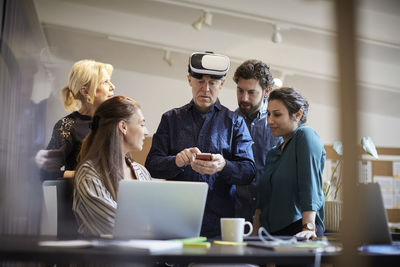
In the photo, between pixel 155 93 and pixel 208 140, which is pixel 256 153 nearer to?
pixel 208 140

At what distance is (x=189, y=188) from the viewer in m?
1.41

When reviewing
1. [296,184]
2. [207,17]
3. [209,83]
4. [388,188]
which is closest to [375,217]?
[296,184]

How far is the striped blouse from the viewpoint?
1.67 m

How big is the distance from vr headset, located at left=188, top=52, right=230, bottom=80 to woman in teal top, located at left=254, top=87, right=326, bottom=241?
284mm

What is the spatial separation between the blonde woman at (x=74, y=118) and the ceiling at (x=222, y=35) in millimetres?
2696

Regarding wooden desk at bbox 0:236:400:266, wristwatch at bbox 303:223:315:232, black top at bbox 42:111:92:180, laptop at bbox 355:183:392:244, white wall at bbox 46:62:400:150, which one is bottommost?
wristwatch at bbox 303:223:315:232

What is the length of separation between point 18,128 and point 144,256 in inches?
149

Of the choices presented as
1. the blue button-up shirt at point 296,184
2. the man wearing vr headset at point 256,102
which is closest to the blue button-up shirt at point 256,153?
the man wearing vr headset at point 256,102

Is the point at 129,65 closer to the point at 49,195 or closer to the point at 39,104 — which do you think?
the point at 39,104

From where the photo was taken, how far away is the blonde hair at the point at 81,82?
2.63 meters

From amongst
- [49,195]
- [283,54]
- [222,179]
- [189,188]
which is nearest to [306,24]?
[283,54]

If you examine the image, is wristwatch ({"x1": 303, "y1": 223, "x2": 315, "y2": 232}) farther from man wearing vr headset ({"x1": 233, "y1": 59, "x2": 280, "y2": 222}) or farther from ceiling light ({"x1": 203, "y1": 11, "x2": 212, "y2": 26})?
ceiling light ({"x1": 203, "y1": 11, "x2": 212, "y2": 26})

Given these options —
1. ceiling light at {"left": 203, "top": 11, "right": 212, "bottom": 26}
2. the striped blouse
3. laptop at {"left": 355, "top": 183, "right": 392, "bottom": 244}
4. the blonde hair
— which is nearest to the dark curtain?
the blonde hair

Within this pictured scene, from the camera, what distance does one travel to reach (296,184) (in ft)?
7.00
